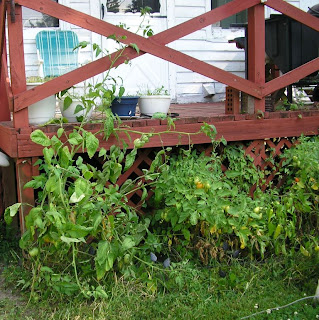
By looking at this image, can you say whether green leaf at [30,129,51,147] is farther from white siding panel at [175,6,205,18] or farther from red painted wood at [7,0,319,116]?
white siding panel at [175,6,205,18]

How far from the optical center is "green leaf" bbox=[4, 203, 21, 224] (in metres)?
3.13

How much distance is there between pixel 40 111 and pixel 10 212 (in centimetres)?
103

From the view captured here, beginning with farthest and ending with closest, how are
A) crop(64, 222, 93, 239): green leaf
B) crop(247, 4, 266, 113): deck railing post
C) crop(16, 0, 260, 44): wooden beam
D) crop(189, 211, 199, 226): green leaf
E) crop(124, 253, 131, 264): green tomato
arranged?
crop(247, 4, 266, 113): deck railing post
crop(16, 0, 260, 44): wooden beam
crop(189, 211, 199, 226): green leaf
crop(124, 253, 131, 264): green tomato
crop(64, 222, 93, 239): green leaf

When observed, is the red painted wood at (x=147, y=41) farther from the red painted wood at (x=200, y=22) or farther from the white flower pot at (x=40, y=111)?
the white flower pot at (x=40, y=111)

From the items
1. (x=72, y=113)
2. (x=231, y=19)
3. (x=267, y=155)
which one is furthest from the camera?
(x=231, y=19)

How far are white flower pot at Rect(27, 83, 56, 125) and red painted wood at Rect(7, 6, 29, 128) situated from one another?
0.55 ft

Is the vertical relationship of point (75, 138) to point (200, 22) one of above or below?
below

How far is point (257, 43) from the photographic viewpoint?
427 cm

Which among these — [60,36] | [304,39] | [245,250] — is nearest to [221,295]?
[245,250]

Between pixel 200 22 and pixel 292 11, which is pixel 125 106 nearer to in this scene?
pixel 200 22

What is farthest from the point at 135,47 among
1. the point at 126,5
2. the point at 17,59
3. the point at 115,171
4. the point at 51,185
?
the point at 126,5

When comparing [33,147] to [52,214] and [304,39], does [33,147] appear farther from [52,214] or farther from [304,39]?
[304,39]

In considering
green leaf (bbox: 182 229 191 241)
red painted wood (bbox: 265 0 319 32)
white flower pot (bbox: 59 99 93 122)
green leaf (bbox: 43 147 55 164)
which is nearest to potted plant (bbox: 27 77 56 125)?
white flower pot (bbox: 59 99 93 122)

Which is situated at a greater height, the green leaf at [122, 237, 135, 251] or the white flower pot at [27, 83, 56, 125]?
the white flower pot at [27, 83, 56, 125]
